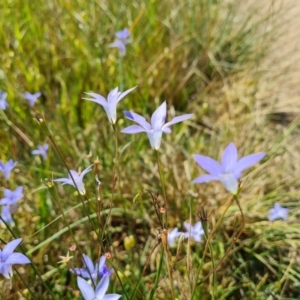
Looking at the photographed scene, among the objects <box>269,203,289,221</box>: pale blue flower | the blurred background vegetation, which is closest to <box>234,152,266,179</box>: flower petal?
the blurred background vegetation

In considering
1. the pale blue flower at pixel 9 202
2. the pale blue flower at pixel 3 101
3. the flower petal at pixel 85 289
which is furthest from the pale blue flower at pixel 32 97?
the flower petal at pixel 85 289

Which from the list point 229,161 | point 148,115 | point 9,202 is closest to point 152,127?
point 229,161

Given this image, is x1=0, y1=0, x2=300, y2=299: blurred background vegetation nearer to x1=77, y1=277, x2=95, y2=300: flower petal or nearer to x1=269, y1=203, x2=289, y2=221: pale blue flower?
x1=269, y1=203, x2=289, y2=221: pale blue flower

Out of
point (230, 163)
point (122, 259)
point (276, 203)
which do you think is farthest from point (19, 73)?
point (230, 163)

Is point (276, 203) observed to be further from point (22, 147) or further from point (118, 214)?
point (22, 147)

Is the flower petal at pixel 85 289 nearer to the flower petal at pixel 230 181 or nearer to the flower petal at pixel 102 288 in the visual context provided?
the flower petal at pixel 102 288

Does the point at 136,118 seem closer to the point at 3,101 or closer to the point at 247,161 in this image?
the point at 247,161
